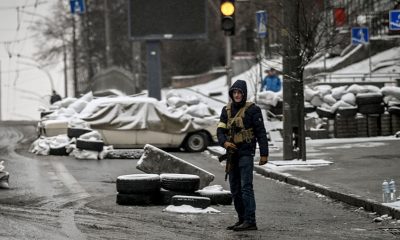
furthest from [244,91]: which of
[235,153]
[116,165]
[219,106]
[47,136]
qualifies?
[219,106]

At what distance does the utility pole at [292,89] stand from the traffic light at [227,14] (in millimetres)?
1626

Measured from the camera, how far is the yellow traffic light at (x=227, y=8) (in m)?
23.1

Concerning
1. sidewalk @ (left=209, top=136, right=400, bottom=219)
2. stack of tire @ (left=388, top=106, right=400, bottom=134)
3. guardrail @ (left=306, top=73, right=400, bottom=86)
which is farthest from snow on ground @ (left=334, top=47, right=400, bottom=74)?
sidewalk @ (left=209, top=136, right=400, bottom=219)

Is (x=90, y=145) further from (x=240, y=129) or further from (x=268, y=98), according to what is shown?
(x=240, y=129)

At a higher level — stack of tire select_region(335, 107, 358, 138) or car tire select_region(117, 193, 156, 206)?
stack of tire select_region(335, 107, 358, 138)

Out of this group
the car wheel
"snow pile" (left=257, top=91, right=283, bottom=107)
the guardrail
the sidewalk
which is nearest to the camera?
the sidewalk

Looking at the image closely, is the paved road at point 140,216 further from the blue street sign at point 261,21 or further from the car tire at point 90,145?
the blue street sign at point 261,21

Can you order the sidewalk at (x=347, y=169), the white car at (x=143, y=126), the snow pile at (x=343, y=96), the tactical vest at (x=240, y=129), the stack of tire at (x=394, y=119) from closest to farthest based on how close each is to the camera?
the tactical vest at (x=240, y=129) → the sidewalk at (x=347, y=169) → the white car at (x=143, y=126) → the stack of tire at (x=394, y=119) → the snow pile at (x=343, y=96)

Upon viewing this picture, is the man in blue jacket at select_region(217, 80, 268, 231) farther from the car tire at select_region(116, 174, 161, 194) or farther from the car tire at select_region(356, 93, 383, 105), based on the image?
the car tire at select_region(356, 93, 383, 105)

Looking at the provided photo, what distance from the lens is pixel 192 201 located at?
13.3 metres

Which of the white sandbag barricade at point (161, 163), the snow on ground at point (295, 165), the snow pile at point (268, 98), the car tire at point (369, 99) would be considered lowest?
the snow on ground at point (295, 165)

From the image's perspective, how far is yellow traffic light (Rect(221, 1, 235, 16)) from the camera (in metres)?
23.1

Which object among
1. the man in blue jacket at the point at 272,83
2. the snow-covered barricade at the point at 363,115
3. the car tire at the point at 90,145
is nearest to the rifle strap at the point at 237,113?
the car tire at the point at 90,145

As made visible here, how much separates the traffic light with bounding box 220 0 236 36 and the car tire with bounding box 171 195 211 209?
10.4 meters
